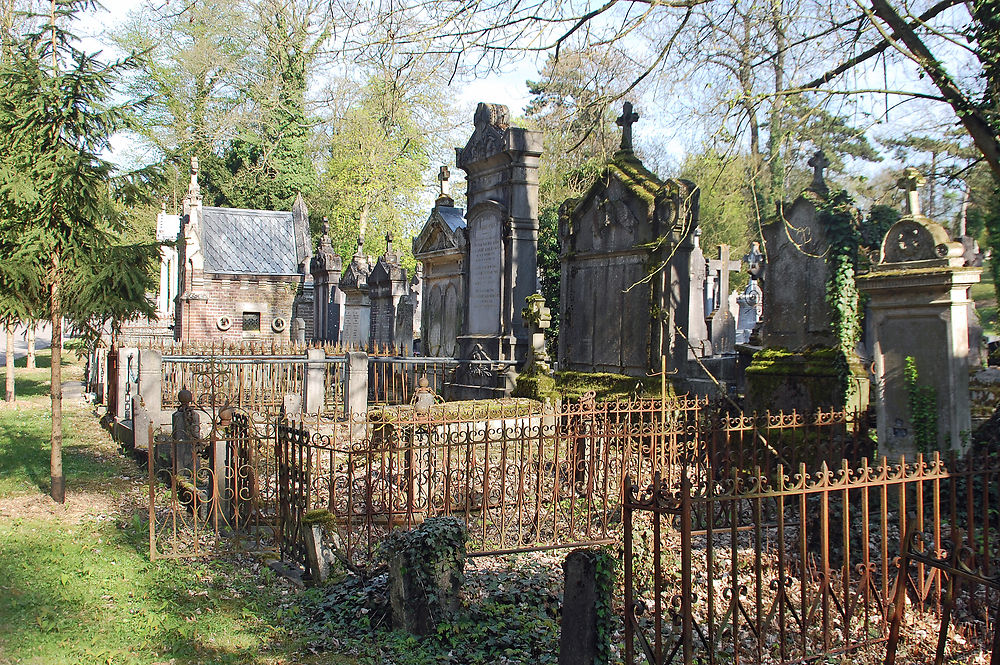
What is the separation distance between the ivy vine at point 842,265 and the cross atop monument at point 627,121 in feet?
10.7

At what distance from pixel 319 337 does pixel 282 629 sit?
21.5 metres

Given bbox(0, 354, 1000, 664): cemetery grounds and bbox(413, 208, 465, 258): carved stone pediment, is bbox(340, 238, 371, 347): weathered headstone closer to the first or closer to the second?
bbox(413, 208, 465, 258): carved stone pediment

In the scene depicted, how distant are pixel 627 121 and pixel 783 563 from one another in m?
9.36

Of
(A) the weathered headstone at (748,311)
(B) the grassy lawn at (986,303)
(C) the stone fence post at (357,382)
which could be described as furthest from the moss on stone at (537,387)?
(B) the grassy lawn at (986,303)

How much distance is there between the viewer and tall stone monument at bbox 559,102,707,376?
442 inches

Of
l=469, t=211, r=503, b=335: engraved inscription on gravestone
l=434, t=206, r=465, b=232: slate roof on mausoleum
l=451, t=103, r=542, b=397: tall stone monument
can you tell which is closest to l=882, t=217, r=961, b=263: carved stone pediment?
l=451, t=103, r=542, b=397: tall stone monument

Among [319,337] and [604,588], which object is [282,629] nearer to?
[604,588]

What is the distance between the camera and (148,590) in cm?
585

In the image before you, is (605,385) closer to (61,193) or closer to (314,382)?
(314,382)

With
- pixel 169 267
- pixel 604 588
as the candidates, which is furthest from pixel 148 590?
pixel 169 267

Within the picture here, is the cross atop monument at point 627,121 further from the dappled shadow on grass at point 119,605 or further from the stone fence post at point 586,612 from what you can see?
the stone fence post at point 586,612

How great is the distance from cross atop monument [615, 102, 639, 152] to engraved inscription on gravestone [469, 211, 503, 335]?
2.71 m

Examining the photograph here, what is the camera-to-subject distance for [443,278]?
17.3 meters

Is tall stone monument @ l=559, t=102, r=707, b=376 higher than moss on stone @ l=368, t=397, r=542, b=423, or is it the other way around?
tall stone monument @ l=559, t=102, r=707, b=376
